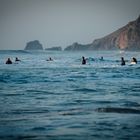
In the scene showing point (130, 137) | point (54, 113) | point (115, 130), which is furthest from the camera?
point (54, 113)

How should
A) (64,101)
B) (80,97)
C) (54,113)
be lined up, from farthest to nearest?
1. (80,97)
2. (64,101)
3. (54,113)

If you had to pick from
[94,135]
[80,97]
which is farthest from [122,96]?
[94,135]

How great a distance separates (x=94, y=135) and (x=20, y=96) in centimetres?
1001

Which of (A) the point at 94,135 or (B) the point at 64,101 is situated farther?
(B) the point at 64,101

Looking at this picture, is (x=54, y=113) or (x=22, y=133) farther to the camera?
(x=54, y=113)

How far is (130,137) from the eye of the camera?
10781 mm

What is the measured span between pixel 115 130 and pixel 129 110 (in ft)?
11.9

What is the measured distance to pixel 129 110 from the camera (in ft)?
49.4

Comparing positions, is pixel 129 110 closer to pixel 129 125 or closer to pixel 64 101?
pixel 129 125

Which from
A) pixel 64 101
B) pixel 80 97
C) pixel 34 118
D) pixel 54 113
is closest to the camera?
pixel 34 118

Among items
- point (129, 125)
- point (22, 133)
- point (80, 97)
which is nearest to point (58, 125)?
point (22, 133)

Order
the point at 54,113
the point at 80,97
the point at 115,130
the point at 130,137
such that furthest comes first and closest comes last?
1. the point at 80,97
2. the point at 54,113
3. the point at 115,130
4. the point at 130,137

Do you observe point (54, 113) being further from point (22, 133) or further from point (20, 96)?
point (20, 96)

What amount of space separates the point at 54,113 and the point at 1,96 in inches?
258
